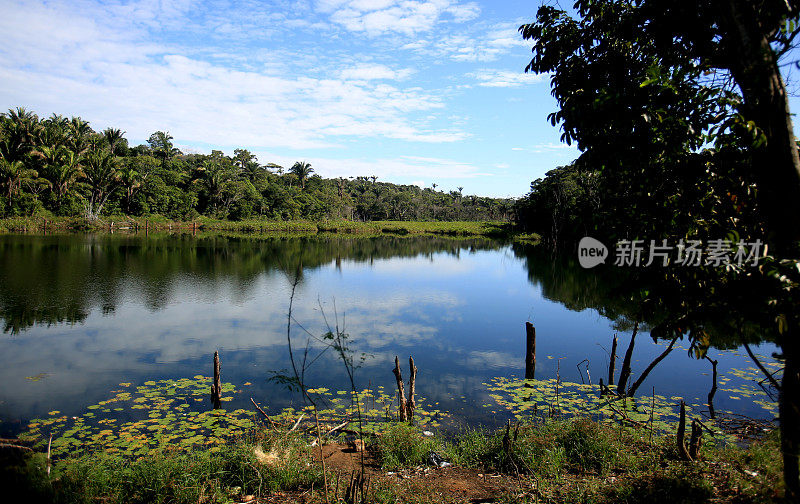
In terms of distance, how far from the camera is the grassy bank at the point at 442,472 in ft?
17.0

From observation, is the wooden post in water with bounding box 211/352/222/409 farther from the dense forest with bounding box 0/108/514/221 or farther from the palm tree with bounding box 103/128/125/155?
the palm tree with bounding box 103/128/125/155

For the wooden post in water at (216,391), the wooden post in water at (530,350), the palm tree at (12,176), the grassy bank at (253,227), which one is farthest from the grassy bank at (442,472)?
the palm tree at (12,176)

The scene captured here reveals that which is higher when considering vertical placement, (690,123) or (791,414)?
(690,123)

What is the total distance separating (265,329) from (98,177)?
2138 inches

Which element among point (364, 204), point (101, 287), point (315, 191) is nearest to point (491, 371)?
point (101, 287)

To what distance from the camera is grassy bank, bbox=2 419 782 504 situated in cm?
518

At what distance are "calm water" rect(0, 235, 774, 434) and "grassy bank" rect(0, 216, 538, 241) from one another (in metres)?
19.7

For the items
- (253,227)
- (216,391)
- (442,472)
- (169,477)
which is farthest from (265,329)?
(253,227)

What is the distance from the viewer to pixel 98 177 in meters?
57.3

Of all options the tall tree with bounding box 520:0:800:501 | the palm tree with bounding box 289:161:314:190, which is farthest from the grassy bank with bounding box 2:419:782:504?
the palm tree with bounding box 289:161:314:190

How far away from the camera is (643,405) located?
1066cm

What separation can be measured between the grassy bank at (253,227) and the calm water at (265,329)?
1975cm

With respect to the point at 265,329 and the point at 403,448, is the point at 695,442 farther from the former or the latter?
the point at 265,329

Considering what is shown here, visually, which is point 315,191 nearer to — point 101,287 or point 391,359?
point 101,287
